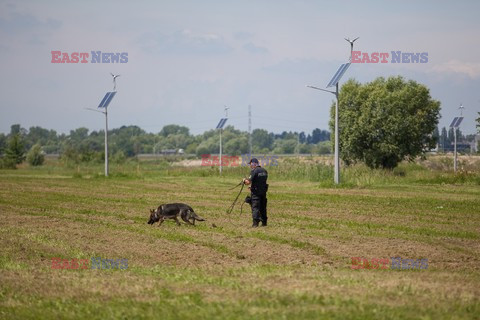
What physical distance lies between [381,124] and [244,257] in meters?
48.0

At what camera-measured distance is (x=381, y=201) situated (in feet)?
106

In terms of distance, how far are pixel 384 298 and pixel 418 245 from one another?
7.59 m

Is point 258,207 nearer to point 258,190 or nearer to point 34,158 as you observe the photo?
point 258,190

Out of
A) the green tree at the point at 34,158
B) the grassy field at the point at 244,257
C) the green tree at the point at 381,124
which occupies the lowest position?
the grassy field at the point at 244,257

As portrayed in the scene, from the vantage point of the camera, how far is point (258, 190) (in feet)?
71.1

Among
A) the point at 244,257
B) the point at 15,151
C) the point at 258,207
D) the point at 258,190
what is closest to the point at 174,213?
the point at 258,207

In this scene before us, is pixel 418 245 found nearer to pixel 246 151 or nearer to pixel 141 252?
pixel 141 252

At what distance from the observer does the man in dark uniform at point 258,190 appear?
21.7 meters

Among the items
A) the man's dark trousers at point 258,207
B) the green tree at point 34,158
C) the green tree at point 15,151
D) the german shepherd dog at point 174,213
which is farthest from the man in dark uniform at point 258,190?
the green tree at point 34,158

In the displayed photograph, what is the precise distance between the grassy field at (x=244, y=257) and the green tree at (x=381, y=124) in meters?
28.0

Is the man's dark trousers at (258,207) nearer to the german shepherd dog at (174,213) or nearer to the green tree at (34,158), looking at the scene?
the german shepherd dog at (174,213)

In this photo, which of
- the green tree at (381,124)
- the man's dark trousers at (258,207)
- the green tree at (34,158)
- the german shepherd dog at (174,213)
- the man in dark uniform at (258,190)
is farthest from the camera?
the green tree at (34,158)

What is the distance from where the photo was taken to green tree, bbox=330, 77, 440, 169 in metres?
62.5

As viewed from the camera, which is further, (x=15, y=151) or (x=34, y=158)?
(x=34, y=158)
